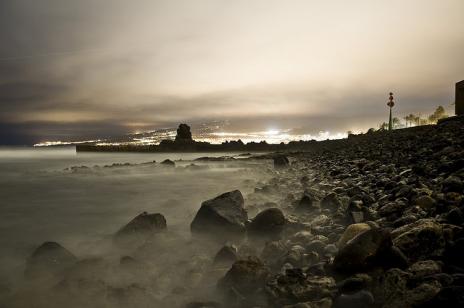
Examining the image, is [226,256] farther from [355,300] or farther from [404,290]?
[404,290]

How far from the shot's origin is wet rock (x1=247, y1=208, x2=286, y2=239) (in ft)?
17.0

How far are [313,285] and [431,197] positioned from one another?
2.58 m

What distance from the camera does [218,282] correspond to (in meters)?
3.56

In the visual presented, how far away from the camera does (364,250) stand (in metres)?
3.12

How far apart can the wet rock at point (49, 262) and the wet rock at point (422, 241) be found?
3993mm

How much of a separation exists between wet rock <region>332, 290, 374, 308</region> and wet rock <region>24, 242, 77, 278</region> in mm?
3382

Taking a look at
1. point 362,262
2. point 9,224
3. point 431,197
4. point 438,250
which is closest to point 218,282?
point 362,262

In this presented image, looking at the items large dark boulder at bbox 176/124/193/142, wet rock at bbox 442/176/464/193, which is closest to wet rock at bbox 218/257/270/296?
wet rock at bbox 442/176/464/193

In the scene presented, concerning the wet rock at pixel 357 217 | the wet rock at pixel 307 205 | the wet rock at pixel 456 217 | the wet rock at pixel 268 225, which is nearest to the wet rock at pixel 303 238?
the wet rock at pixel 268 225

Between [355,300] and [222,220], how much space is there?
3.07 meters

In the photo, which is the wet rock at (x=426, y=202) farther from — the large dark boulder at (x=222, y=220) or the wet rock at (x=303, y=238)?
the large dark boulder at (x=222, y=220)

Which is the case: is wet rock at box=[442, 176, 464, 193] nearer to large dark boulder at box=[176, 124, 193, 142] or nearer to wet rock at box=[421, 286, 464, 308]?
wet rock at box=[421, 286, 464, 308]

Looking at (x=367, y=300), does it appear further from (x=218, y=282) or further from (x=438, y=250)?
(x=218, y=282)

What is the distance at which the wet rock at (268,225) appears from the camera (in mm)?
5188
